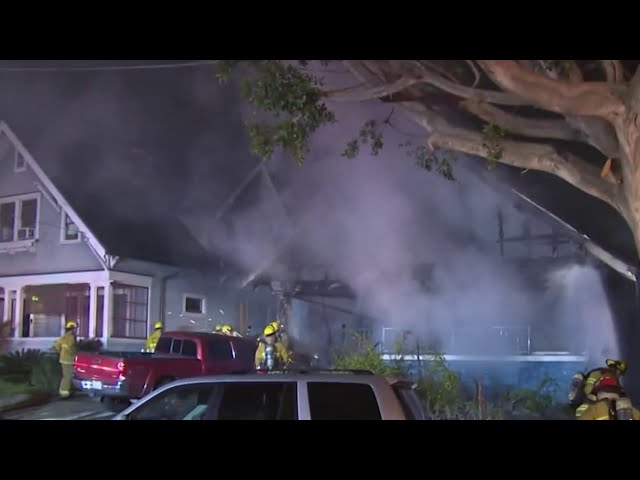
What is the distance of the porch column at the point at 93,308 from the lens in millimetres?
8594

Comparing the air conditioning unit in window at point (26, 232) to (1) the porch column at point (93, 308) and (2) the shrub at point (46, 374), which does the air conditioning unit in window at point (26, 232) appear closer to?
(1) the porch column at point (93, 308)

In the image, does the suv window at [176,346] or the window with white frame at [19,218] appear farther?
the window with white frame at [19,218]

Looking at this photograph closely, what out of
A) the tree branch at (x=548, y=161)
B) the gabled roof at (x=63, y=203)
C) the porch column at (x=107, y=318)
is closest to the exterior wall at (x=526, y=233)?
the tree branch at (x=548, y=161)

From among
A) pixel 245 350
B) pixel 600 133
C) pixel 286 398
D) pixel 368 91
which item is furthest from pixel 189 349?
pixel 600 133

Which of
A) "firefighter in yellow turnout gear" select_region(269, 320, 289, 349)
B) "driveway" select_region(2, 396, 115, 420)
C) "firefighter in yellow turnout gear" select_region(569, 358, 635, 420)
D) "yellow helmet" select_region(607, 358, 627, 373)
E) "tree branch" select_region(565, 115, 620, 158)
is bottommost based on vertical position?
"driveway" select_region(2, 396, 115, 420)

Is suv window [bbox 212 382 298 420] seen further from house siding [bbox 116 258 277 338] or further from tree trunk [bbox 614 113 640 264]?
tree trunk [bbox 614 113 640 264]

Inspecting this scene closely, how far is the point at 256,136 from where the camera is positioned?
7.34 metres

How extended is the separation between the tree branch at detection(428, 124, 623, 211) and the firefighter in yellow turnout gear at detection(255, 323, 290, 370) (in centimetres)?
306

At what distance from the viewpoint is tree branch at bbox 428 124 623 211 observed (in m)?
6.90

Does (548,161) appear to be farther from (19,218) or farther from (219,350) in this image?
(19,218)

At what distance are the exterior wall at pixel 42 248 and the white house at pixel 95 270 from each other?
0.01 metres

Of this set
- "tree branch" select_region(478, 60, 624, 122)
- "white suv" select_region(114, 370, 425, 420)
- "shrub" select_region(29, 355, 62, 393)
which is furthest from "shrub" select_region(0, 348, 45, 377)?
"tree branch" select_region(478, 60, 624, 122)

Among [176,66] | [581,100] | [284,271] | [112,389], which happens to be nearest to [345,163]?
[284,271]
